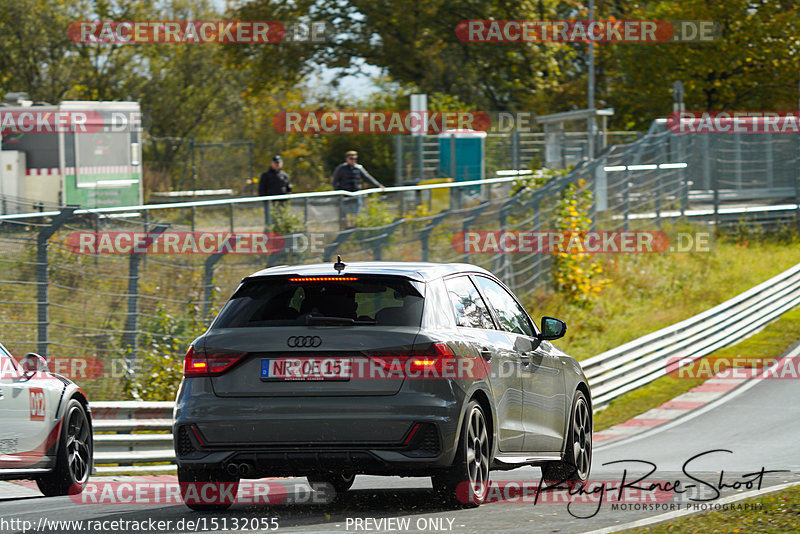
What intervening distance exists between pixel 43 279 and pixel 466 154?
2585 centimetres

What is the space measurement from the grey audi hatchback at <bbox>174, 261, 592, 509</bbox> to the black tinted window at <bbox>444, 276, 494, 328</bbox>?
1.3 inches

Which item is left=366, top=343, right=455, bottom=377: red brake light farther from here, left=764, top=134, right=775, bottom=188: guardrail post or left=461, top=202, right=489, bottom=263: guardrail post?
left=764, top=134, right=775, bottom=188: guardrail post

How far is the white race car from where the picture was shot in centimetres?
964

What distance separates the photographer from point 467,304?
28.7 feet

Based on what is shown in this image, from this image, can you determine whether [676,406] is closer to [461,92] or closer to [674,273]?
[674,273]

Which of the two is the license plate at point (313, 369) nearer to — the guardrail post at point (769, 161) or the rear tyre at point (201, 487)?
the rear tyre at point (201, 487)

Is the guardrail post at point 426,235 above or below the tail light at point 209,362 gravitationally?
above

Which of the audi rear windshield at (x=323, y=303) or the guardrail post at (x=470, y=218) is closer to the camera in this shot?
the audi rear windshield at (x=323, y=303)

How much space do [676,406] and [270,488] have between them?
9.25 metres

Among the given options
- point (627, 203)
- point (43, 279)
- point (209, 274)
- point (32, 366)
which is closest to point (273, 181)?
point (627, 203)

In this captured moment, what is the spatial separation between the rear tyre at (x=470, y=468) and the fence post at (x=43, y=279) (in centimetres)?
713

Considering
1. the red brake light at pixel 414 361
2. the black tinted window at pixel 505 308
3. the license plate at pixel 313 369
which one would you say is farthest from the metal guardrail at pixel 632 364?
the red brake light at pixel 414 361

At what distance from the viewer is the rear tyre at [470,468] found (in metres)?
7.99

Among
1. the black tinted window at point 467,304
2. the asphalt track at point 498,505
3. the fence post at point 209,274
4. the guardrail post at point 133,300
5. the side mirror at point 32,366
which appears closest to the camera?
the asphalt track at point 498,505
